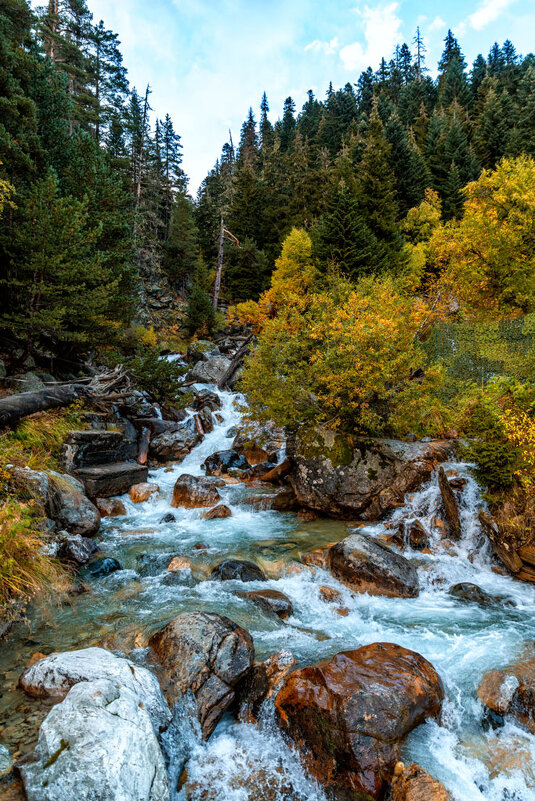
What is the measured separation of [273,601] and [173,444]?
10743 mm

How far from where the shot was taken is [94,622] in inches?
250

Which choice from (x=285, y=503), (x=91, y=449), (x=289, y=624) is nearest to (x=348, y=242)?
(x=285, y=503)

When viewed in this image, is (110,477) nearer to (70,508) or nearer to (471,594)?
(70,508)

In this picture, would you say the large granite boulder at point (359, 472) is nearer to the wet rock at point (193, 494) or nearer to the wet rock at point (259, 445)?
the wet rock at point (193, 494)

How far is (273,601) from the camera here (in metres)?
7.34

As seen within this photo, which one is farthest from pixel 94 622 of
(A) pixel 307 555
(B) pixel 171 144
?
(B) pixel 171 144

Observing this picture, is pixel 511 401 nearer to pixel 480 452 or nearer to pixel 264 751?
pixel 480 452

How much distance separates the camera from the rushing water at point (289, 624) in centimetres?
425

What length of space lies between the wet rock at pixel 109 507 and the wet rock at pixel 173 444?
4.43 metres

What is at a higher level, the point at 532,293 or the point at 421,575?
the point at 532,293

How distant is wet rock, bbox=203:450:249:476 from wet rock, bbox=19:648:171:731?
11.3 meters

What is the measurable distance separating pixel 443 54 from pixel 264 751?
10763cm

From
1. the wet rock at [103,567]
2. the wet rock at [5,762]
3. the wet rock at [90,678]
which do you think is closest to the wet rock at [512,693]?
the wet rock at [90,678]

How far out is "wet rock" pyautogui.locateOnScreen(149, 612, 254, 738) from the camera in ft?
15.9
